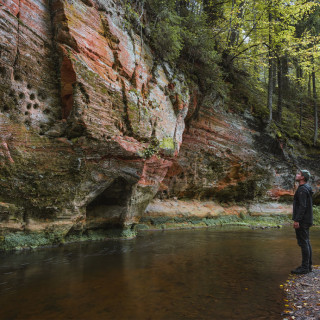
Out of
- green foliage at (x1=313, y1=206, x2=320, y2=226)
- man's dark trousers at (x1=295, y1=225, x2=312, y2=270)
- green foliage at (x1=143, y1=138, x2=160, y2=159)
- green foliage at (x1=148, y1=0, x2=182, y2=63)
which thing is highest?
green foliage at (x1=148, y1=0, x2=182, y2=63)

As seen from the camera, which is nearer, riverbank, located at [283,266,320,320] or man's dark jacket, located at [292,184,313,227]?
riverbank, located at [283,266,320,320]

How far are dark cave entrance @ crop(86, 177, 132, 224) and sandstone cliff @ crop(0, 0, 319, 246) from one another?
0.04m

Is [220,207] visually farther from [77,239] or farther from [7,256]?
[7,256]

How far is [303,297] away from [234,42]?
19.5 m

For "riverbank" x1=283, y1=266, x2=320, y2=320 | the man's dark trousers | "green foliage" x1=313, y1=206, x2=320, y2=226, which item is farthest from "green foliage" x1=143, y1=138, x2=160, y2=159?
"green foliage" x1=313, y1=206, x2=320, y2=226

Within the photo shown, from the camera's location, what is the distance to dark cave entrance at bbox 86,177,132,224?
10594 millimetres

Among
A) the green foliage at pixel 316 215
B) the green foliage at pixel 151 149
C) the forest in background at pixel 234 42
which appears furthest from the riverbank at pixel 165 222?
the forest in background at pixel 234 42

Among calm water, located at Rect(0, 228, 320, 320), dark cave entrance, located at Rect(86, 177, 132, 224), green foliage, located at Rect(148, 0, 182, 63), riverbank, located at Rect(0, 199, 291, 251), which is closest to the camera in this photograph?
calm water, located at Rect(0, 228, 320, 320)

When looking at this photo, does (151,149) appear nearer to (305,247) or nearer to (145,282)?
(145,282)

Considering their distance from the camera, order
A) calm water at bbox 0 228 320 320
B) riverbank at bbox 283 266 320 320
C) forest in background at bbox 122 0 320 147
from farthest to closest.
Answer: forest in background at bbox 122 0 320 147 < calm water at bbox 0 228 320 320 < riverbank at bbox 283 266 320 320

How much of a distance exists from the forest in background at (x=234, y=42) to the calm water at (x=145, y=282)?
31.3 ft

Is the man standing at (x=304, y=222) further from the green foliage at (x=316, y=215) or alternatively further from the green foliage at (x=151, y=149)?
the green foliage at (x=316, y=215)

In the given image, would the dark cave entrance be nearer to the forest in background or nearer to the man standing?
the man standing

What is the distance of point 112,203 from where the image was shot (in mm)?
11047
